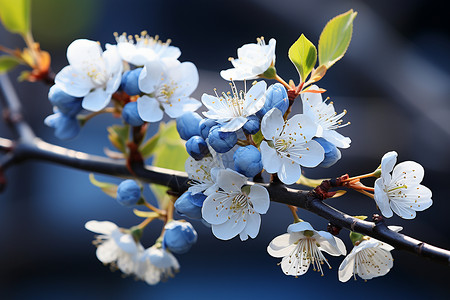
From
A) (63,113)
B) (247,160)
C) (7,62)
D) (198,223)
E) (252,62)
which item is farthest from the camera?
(198,223)

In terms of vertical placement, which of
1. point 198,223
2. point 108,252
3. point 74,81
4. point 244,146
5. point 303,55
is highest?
point 303,55

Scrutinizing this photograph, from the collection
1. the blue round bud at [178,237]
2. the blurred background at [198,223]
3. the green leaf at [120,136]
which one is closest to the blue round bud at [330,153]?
the blue round bud at [178,237]

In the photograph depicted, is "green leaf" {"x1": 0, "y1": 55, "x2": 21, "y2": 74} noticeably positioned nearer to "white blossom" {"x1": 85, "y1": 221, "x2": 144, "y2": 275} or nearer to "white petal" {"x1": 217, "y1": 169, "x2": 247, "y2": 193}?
"white blossom" {"x1": 85, "y1": 221, "x2": 144, "y2": 275}

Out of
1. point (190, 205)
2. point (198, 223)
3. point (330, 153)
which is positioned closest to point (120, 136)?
point (190, 205)

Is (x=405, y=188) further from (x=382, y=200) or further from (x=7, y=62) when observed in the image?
(x=7, y=62)

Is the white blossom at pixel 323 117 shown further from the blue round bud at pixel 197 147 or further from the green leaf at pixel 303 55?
the blue round bud at pixel 197 147

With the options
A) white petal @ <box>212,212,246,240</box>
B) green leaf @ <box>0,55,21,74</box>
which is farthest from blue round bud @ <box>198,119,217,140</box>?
green leaf @ <box>0,55,21,74</box>

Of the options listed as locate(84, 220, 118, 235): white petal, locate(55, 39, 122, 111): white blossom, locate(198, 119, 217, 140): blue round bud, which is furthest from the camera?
locate(84, 220, 118, 235): white petal
